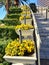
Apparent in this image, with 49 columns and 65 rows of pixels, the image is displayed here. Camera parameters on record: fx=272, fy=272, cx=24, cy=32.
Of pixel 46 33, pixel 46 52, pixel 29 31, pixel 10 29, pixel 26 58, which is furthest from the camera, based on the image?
pixel 46 33

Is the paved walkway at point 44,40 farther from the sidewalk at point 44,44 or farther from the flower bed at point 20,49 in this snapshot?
the flower bed at point 20,49

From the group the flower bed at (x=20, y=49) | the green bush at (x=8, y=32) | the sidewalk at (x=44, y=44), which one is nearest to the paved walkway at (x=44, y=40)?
the sidewalk at (x=44, y=44)

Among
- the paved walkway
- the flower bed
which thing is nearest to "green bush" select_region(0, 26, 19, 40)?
the paved walkway

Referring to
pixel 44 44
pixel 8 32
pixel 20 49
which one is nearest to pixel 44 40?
pixel 44 44

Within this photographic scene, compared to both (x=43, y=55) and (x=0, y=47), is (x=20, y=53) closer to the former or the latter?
(x=0, y=47)

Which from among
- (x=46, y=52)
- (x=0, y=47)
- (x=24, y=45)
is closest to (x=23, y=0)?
(x=46, y=52)

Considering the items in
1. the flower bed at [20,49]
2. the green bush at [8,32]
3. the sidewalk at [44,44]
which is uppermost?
the flower bed at [20,49]

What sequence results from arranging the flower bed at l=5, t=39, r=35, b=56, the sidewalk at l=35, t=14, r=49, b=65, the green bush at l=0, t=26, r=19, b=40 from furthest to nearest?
the green bush at l=0, t=26, r=19, b=40, the sidewalk at l=35, t=14, r=49, b=65, the flower bed at l=5, t=39, r=35, b=56

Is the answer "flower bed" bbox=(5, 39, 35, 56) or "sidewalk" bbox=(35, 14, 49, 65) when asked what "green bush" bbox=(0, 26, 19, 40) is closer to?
"sidewalk" bbox=(35, 14, 49, 65)

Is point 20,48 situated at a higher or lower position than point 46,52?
higher

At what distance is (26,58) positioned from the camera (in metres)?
5.93

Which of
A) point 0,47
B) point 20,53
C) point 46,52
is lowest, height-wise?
point 46,52

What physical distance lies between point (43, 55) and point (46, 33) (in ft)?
10.1

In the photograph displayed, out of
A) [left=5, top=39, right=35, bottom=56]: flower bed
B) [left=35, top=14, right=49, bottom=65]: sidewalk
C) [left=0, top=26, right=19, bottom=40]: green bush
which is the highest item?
[left=5, top=39, right=35, bottom=56]: flower bed
